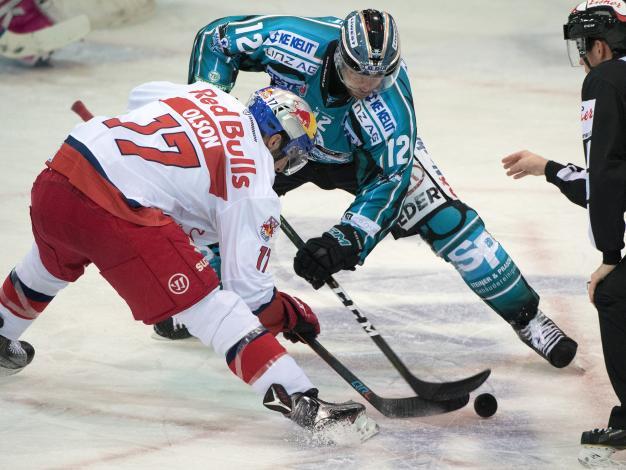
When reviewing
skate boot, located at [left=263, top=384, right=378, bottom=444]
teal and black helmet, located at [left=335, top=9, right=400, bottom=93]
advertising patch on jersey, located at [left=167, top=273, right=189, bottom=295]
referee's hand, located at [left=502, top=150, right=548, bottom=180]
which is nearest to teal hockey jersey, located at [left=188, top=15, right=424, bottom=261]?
teal and black helmet, located at [left=335, top=9, right=400, bottom=93]

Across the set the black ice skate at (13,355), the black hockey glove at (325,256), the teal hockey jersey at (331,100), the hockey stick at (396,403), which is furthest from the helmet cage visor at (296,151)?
the black ice skate at (13,355)

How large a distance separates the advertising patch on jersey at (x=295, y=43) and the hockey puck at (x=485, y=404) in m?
1.24

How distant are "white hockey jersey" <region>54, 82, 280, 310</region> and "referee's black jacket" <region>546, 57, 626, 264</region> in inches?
32.8

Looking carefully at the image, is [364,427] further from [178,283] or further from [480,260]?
[480,260]

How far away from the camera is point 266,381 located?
2.99 meters

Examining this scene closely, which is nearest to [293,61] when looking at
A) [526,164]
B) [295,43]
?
[295,43]

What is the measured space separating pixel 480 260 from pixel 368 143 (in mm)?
552

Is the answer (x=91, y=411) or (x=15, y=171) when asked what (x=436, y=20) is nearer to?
(x=15, y=171)

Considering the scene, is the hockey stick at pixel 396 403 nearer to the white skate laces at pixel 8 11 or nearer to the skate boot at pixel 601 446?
the skate boot at pixel 601 446

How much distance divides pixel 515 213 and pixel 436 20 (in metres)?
3.52

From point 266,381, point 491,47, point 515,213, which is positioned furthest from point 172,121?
point 491,47

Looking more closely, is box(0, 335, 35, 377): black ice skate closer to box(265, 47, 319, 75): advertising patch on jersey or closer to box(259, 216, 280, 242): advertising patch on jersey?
box(259, 216, 280, 242): advertising patch on jersey

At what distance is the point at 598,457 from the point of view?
3.03 metres

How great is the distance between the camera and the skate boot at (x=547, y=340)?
372 centimetres
